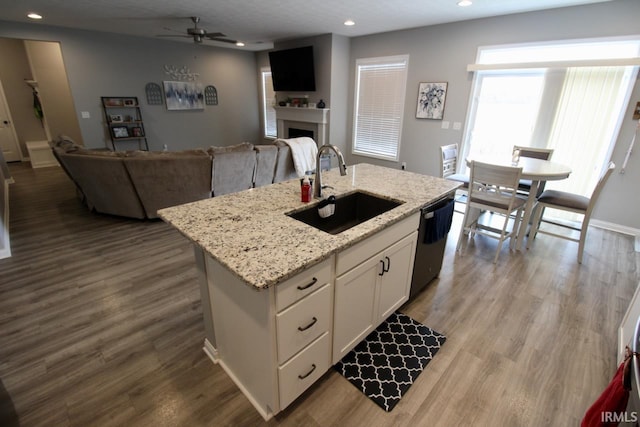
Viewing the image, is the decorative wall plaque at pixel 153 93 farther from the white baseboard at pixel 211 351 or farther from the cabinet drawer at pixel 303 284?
the cabinet drawer at pixel 303 284

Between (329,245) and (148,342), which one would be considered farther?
(148,342)

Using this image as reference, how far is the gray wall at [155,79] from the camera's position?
5.49 m

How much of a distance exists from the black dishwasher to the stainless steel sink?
29cm

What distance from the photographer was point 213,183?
3.82 m

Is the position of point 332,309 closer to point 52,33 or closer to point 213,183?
point 213,183

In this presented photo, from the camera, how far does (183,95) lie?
6848 mm

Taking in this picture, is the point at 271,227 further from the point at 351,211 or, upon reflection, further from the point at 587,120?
the point at 587,120

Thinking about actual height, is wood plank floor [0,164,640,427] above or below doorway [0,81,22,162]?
below

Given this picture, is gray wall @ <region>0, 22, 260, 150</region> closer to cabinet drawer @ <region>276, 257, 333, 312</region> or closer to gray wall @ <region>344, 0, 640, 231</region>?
gray wall @ <region>344, 0, 640, 231</region>

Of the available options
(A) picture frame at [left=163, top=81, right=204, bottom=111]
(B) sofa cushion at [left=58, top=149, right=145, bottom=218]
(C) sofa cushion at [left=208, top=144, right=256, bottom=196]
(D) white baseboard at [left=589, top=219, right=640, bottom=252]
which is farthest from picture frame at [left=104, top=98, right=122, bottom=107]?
(D) white baseboard at [left=589, top=219, right=640, bottom=252]

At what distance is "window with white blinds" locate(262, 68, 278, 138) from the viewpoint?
7883 mm

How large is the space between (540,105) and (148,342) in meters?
5.13

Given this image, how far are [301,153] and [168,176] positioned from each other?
1852 mm

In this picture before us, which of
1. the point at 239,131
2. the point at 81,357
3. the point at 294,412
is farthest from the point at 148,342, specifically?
the point at 239,131
